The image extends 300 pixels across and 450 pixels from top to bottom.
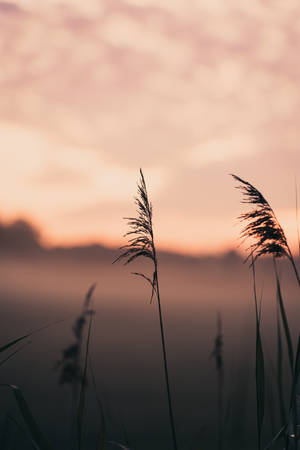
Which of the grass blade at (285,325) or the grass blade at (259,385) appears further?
the grass blade at (285,325)

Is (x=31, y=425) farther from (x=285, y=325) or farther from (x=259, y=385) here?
(x=285, y=325)

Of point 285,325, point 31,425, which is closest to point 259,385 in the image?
point 285,325

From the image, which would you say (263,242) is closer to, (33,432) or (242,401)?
(242,401)

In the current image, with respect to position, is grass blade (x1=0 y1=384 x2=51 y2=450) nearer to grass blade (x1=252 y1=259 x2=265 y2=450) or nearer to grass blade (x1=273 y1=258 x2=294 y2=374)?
grass blade (x1=252 y1=259 x2=265 y2=450)

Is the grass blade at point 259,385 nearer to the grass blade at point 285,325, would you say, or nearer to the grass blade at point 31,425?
the grass blade at point 285,325

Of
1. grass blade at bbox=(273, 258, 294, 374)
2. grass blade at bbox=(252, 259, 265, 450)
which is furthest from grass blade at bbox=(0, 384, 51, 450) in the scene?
grass blade at bbox=(273, 258, 294, 374)

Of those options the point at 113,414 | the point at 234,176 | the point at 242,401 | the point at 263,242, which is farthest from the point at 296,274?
the point at 113,414

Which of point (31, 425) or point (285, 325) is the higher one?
point (285, 325)

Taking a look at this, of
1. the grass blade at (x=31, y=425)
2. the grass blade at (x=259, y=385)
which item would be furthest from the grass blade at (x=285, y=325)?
the grass blade at (x=31, y=425)

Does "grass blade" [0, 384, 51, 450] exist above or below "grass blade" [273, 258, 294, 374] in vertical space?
below

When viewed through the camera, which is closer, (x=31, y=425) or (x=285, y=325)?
(x=31, y=425)

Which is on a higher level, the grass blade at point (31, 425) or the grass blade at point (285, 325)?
the grass blade at point (285, 325)

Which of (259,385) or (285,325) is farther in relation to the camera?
(285,325)

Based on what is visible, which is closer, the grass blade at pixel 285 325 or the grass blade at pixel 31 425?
the grass blade at pixel 31 425
